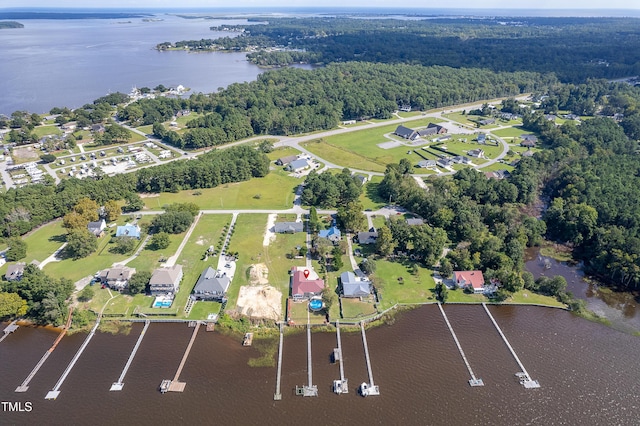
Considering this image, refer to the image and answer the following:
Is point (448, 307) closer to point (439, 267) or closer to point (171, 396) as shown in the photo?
point (439, 267)

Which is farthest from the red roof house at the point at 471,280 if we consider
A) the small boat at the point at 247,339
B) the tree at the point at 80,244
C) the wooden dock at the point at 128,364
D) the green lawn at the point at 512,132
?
the green lawn at the point at 512,132

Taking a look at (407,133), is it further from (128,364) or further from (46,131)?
(46,131)

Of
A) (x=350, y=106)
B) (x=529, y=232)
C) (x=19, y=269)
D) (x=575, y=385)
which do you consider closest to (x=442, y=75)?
(x=350, y=106)

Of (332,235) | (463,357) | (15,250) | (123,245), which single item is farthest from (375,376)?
A: (15,250)

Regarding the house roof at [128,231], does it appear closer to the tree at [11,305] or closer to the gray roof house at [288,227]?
the tree at [11,305]

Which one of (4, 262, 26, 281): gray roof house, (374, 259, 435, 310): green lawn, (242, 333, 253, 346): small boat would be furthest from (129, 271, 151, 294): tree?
(374, 259, 435, 310): green lawn
